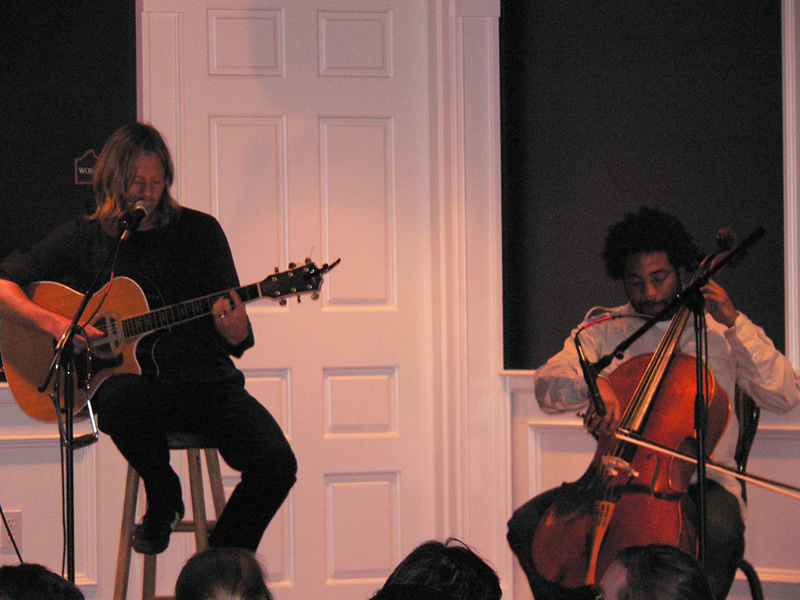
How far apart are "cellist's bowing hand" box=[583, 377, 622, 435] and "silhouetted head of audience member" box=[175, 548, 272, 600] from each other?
105 cm

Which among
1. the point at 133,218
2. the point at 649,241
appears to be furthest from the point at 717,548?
the point at 133,218

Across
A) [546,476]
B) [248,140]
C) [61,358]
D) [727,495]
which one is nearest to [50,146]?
[248,140]

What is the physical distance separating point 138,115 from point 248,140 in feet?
1.42

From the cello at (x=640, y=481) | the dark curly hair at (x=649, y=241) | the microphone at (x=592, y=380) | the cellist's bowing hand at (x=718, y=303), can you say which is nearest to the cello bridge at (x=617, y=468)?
the cello at (x=640, y=481)

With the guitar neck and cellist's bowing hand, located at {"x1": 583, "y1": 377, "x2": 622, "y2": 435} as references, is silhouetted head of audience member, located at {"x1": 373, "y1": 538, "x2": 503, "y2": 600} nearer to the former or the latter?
cellist's bowing hand, located at {"x1": 583, "y1": 377, "x2": 622, "y2": 435}

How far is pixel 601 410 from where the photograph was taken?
204cm

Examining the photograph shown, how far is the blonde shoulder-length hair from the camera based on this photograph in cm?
246

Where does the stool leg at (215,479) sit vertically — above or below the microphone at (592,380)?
below

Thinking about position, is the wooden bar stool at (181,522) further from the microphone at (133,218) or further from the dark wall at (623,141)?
the dark wall at (623,141)

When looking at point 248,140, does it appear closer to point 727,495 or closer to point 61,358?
point 61,358

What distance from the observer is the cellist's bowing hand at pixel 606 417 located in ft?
6.79

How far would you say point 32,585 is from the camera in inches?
45.1

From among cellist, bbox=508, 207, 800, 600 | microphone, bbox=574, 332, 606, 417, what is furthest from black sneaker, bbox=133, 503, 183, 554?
microphone, bbox=574, 332, 606, 417

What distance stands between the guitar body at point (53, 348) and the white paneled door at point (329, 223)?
89 cm
